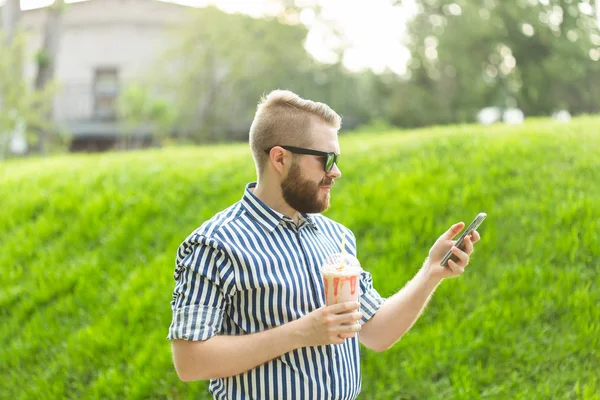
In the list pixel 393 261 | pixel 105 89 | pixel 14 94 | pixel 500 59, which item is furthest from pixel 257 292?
pixel 105 89

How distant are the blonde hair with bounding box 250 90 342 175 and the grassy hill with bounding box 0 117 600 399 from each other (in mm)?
2330

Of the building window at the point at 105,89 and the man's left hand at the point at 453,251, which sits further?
the building window at the point at 105,89

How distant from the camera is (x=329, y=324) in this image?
1854 millimetres

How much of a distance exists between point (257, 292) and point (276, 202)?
342 mm

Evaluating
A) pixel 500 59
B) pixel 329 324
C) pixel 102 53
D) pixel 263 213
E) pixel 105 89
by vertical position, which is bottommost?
pixel 329 324

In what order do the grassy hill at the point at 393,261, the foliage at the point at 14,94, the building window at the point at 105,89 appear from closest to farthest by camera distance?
the grassy hill at the point at 393,261
the foliage at the point at 14,94
the building window at the point at 105,89

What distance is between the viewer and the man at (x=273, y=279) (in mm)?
1997

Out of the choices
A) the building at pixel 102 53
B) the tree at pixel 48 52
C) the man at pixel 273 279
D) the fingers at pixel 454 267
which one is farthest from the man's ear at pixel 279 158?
the building at pixel 102 53

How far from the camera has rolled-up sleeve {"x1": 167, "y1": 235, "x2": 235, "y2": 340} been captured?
199cm

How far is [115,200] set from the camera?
6.42 m

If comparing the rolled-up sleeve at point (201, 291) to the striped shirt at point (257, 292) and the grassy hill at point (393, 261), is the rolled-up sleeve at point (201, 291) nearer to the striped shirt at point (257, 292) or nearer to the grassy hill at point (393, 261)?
the striped shirt at point (257, 292)

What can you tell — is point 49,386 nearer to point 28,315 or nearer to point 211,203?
point 28,315

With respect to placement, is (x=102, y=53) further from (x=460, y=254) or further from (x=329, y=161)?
(x=460, y=254)

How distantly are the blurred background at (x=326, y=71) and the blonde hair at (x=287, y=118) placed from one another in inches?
463
